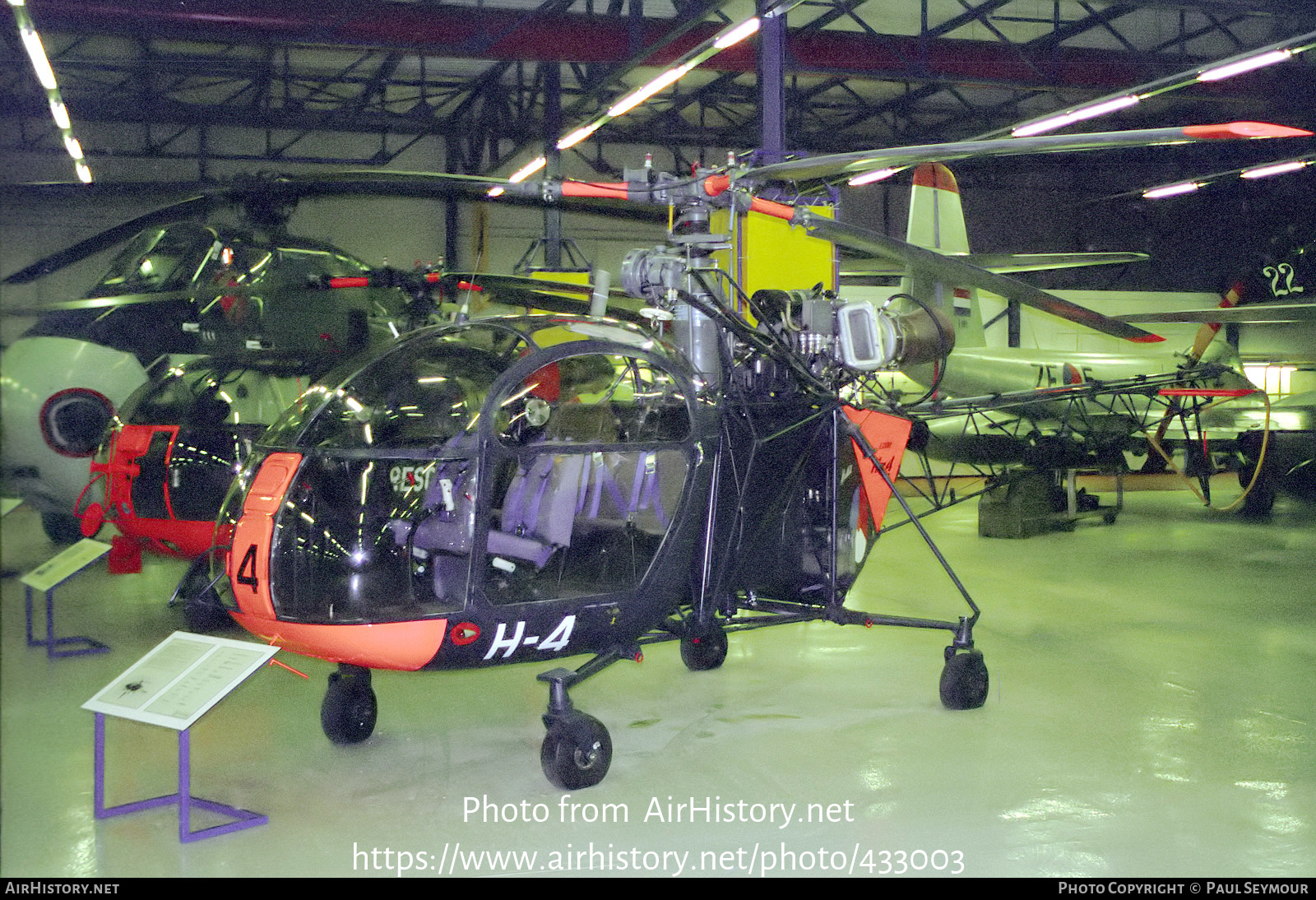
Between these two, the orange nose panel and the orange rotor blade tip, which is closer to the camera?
the orange rotor blade tip

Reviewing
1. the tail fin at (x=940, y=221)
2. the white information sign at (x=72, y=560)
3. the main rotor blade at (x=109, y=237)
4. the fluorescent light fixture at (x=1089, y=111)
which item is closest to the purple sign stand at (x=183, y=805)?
the white information sign at (x=72, y=560)

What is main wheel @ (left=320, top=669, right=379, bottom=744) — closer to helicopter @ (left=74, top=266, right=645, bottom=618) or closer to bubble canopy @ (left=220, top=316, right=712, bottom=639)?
bubble canopy @ (left=220, top=316, right=712, bottom=639)

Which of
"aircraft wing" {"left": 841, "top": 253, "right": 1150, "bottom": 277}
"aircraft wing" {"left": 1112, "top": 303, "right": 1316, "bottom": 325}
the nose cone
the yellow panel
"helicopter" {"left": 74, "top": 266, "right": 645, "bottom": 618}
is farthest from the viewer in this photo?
"aircraft wing" {"left": 1112, "top": 303, "right": 1316, "bottom": 325}

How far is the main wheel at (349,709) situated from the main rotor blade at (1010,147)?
107 inches

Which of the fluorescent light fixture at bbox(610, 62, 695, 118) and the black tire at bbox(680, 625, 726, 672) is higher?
the fluorescent light fixture at bbox(610, 62, 695, 118)

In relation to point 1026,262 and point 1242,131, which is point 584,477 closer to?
point 1242,131

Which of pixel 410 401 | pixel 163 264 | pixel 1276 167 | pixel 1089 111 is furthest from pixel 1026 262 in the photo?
pixel 410 401

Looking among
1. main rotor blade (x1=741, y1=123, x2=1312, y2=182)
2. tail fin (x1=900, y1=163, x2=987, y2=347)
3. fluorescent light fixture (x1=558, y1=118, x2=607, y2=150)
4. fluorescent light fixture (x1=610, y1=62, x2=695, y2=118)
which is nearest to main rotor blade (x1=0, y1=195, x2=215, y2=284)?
main rotor blade (x1=741, y1=123, x2=1312, y2=182)

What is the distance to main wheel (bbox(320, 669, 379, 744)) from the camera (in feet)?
15.0

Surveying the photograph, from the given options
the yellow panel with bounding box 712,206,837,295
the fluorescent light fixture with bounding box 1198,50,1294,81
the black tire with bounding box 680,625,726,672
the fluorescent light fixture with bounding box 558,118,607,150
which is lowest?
the black tire with bounding box 680,625,726,672

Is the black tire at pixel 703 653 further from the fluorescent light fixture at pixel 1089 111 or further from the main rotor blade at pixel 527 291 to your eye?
the fluorescent light fixture at pixel 1089 111

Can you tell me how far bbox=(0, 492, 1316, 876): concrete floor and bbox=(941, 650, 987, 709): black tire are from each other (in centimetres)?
7

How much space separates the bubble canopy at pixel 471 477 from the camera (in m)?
3.72

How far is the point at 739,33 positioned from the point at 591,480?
6064mm
